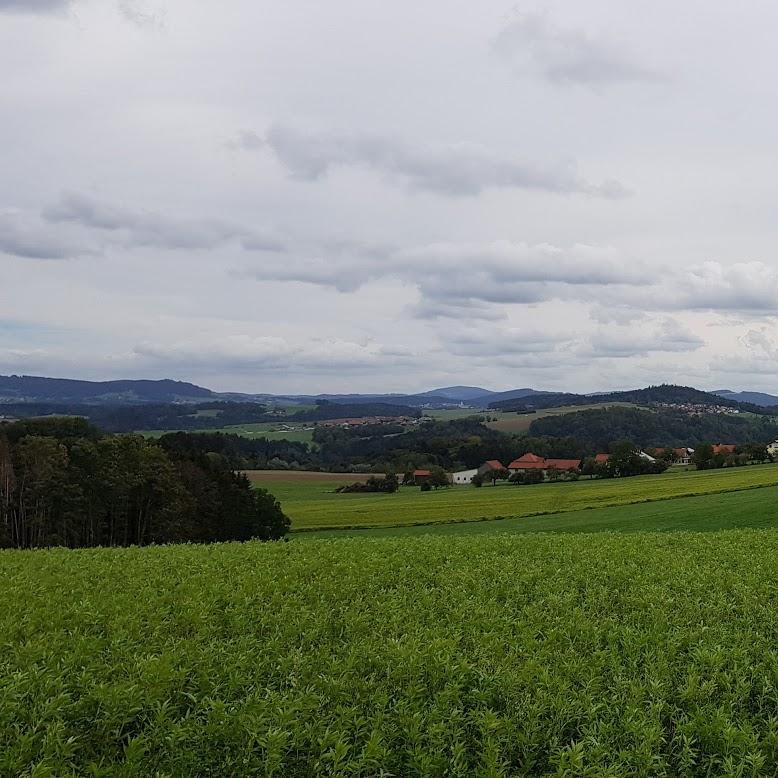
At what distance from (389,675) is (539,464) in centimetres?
12119

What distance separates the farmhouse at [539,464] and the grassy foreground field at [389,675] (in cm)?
9550

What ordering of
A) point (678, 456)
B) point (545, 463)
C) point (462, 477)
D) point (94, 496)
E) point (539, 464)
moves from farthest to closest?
point (545, 463)
point (539, 464)
point (678, 456)
point (462, 477)
point (94, 496)

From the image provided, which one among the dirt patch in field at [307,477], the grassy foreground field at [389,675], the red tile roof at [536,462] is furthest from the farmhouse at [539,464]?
the grassy foreground field at [389,675]

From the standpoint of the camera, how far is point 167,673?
8305 mm

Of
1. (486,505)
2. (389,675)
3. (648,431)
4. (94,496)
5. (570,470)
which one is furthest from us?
(648,431)

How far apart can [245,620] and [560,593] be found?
6134 millimetres

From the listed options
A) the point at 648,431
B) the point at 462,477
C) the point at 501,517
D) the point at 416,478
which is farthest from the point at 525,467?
the point at 648,431

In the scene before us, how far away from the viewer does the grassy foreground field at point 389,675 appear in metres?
6.81

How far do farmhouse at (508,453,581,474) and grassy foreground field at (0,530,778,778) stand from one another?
95.5 metres

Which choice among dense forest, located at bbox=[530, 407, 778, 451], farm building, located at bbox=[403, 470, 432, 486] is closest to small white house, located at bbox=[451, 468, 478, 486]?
farm building, located at bbox=[403, 470, 432, 486]

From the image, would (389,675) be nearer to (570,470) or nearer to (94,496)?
(94,496)

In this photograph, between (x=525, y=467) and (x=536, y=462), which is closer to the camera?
(x=525, y=467)

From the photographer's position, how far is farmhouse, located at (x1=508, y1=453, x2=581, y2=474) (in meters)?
108

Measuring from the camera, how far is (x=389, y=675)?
8.52 meters
